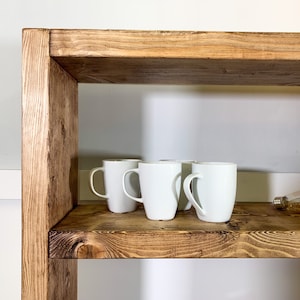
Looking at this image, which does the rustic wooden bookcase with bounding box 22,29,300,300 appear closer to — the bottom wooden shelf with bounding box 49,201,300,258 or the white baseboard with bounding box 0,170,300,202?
the bottom wooden shelf with bounding box 49,201,300,258

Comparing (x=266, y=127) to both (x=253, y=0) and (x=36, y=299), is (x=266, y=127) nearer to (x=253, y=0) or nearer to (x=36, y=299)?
(x=253, y=0)

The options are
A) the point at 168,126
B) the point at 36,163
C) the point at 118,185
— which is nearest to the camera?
the point at 36,163

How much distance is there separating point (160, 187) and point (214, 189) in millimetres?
94

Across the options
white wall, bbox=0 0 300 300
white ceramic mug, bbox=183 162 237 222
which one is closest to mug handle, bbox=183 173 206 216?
white ceramic mug, bbox=183 162 237 222

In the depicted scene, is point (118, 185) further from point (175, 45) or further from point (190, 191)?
point (175, 45)

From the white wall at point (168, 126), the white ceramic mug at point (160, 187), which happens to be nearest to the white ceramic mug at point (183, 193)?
the white ceramic mug at point (160, 187)

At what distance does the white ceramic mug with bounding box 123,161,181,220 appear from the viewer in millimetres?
612

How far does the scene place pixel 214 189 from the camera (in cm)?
60

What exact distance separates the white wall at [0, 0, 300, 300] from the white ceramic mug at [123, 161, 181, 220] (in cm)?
26

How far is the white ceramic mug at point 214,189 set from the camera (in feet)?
1.96

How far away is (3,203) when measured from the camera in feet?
2.90

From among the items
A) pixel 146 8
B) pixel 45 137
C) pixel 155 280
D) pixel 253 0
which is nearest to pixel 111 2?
pixel 146 8

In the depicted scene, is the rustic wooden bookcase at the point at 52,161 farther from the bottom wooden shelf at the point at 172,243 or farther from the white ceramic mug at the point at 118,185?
the white ceramic mug at the point at 118,185

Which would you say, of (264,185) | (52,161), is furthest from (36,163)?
(264,185)
